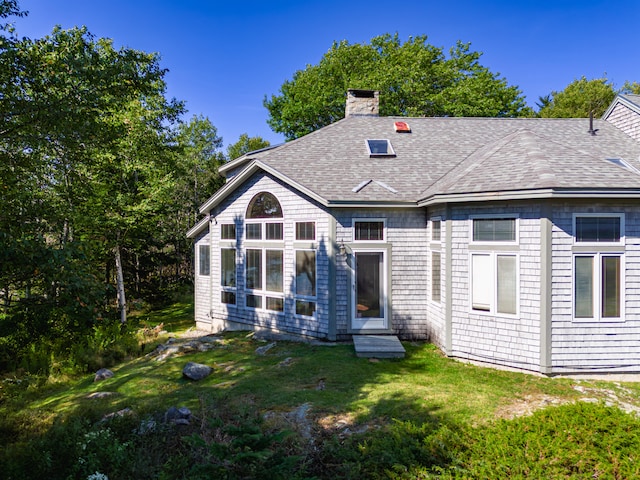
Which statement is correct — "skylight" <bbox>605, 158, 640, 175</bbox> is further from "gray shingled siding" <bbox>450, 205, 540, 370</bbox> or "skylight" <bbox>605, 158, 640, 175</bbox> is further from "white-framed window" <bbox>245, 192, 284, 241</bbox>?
"white-framed window" <bbox>245, 192, 284, 241</bbox>

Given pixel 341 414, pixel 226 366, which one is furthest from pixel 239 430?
pixel 226 366

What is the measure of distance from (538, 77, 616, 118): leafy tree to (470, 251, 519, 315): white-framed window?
29935 millimetres

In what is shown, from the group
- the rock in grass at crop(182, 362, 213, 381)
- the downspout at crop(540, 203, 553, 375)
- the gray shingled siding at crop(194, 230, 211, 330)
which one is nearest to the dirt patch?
the downspout at crop(540, 203, 553, 375)

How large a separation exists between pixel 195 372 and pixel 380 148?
8.35 meters

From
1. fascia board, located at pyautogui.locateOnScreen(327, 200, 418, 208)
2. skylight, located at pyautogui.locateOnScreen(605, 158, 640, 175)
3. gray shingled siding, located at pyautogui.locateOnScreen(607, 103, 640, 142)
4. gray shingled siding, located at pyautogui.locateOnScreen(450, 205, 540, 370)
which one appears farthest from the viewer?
gray shingled siding, located at pyautogui.locateOnScreen(607, 103, 640, 142)

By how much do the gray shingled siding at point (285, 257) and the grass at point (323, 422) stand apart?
3.09 ft

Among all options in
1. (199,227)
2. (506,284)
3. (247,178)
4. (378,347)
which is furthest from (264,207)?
(506,284)

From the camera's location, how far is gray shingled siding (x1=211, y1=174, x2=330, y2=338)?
9.48 meters

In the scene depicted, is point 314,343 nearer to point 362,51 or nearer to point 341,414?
point 341,414

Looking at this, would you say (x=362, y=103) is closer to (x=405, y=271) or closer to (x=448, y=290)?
(x=405, y=271)

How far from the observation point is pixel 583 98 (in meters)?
31.1

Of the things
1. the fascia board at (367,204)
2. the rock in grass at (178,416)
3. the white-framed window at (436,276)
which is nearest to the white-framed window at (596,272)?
Answer: the white-framed window at (436,276)

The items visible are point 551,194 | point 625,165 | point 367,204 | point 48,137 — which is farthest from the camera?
point 367,204

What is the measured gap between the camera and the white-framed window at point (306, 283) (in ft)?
31.7
